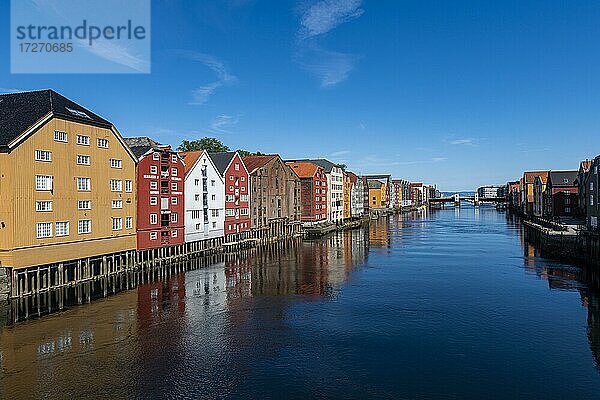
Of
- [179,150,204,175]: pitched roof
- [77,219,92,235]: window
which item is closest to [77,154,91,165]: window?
[77,219,92,235]: window

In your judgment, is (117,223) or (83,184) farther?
(117,223)

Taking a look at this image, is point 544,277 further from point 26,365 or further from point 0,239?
point 0,239

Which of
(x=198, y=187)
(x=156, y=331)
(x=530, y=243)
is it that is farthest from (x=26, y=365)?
(x=530, y=243)

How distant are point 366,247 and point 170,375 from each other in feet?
151

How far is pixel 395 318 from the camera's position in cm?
2642

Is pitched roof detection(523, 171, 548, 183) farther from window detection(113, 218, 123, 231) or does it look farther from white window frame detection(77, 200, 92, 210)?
white window frame detection(77, 200, 92, 210)

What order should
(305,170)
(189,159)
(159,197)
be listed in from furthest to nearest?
(305,170), (189,159), (159,197)

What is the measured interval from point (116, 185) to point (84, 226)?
16.9 feet

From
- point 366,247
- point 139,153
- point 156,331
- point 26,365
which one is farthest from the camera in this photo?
point 366,247

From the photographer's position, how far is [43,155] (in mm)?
32625

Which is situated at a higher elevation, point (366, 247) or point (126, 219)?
point (126, 219)

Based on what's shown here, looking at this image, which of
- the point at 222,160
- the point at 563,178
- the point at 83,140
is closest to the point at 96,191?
the point at 83,140

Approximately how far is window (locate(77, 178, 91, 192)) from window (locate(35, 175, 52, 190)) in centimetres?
268

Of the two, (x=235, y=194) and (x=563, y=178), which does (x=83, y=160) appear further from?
(x=563, y=178)
